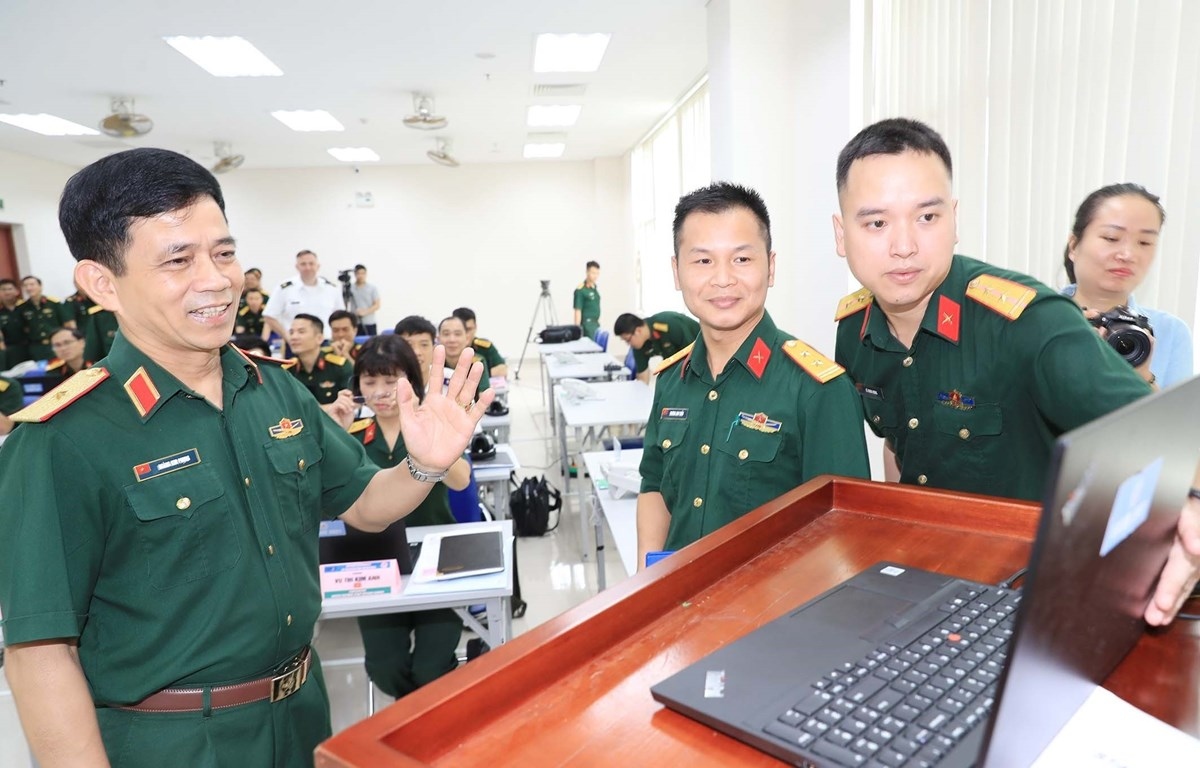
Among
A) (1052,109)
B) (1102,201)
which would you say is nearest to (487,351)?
(1052,109)

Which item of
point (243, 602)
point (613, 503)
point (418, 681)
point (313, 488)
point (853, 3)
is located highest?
point (853, 3)

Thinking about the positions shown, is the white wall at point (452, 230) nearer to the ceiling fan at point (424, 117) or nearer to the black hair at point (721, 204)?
the ceiling fan at point (424, 117)

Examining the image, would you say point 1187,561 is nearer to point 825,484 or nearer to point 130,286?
point 825,484

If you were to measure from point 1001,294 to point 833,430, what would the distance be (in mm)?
375

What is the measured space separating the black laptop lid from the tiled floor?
2442 millimetres

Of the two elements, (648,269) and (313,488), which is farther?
(648,269)

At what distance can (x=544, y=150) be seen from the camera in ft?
37.8

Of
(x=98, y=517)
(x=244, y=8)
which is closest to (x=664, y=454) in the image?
(x=98, y=517)

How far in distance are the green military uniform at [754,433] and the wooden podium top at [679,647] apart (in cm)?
51

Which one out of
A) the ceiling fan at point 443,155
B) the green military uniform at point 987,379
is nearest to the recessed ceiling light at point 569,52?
the ceiling fan at point 443,155

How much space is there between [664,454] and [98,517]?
103 centimetres

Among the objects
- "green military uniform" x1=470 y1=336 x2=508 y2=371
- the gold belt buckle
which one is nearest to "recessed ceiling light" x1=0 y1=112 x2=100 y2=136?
"green military uniform" x1=470 y1=336 x2=508 y2=371

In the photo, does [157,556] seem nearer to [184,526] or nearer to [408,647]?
[184,526]

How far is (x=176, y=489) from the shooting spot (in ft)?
3.58
